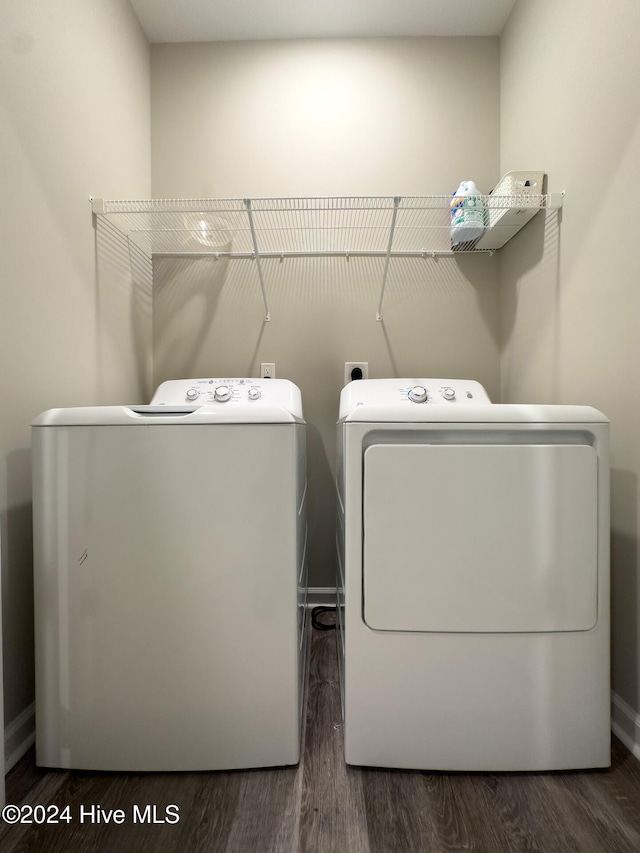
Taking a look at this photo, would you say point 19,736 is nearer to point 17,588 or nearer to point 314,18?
point 17,588

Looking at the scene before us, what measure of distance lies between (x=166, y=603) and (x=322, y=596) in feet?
3.45

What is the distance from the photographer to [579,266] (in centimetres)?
131

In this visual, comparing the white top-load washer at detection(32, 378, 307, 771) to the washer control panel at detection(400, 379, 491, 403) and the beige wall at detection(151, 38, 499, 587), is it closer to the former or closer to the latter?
the washer control panel at detection(400, 379, 491, 403)

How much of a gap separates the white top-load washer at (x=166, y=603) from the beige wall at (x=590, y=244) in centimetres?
86

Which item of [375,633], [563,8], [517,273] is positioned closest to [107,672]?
[375,633]

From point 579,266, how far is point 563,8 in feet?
2.76

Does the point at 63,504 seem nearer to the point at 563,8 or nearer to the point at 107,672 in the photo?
the point at 107,672

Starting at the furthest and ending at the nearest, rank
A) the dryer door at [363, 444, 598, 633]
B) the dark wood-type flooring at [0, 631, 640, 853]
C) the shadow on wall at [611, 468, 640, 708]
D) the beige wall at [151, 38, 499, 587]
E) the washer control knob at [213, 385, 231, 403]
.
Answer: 1. the beige wall at [151, 38, 499, 587]
2. the washer control knob at [213, 385, 231, 403]
3. the shadow on wall at [611, 468, 640, 708]
4. the dryer door at [363, 444, 598, 633]
5. the dark wood-type flooring at [0, 631, 640, 853]

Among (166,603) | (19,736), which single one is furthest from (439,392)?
(19,736)

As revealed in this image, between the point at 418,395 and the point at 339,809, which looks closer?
the point at 339,809

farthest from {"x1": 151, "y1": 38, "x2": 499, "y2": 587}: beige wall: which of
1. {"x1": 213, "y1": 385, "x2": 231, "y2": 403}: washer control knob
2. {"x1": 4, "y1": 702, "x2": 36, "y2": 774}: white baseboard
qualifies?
{"x1": 4, "y1": 702, "x2": 36, "y2": 774}: white baseboard

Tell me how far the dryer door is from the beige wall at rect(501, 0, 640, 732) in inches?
8.9

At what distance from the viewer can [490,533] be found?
3.24 feet

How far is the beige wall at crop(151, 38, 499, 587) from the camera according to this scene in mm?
1896
